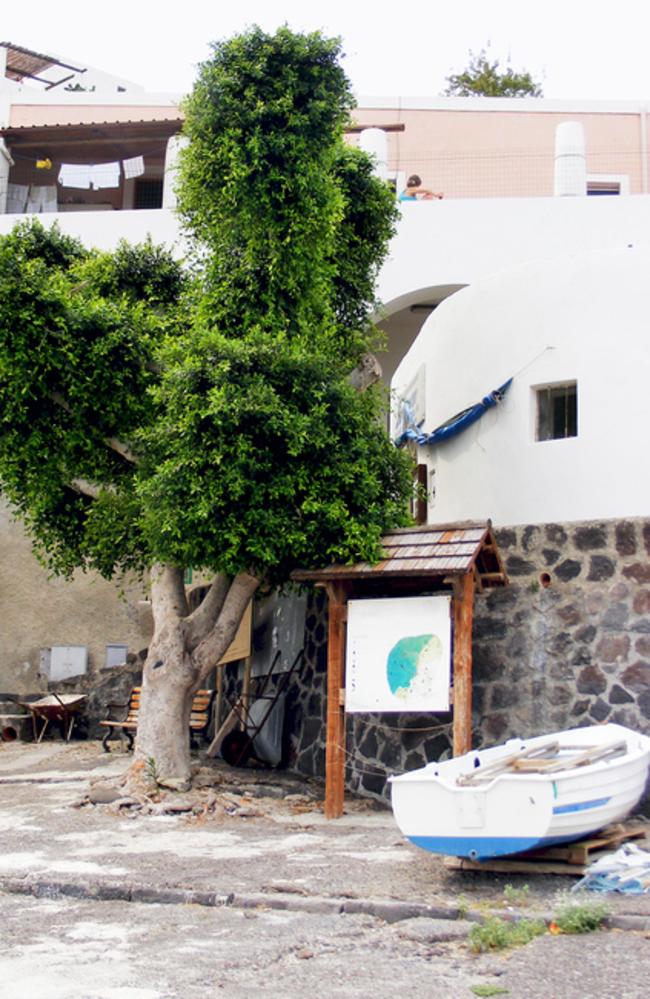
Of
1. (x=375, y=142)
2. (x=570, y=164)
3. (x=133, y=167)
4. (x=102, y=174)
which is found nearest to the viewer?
(x=570, y=164)

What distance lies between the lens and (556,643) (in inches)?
505

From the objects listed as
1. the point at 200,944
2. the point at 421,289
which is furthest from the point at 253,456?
the point at 421,289

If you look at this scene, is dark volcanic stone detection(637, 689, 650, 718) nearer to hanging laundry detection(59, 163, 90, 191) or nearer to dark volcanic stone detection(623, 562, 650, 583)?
dark volcanic stone detection(623, 562, 650, 583)

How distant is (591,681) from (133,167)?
1974cm

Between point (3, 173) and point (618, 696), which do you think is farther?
point (3, 173)

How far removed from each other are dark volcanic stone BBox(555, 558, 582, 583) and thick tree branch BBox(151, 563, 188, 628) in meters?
4.70

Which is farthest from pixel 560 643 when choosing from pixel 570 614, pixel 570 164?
pixel 570 164

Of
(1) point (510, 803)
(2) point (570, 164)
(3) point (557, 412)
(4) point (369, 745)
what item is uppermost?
(2) point (570, 164)

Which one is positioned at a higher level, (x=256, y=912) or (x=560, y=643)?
(x=560, y=643)

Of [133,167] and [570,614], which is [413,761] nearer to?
[570,614]

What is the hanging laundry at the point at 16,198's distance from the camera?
94.6 feet

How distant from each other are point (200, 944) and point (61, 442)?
315 inches

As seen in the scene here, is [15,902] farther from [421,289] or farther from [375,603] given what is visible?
[421,289]

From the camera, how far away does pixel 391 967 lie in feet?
23.1
